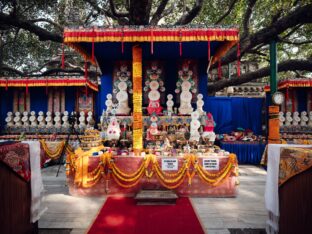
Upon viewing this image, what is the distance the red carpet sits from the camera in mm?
3574

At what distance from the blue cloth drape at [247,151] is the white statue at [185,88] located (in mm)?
2543

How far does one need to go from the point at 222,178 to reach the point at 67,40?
4.81 meters

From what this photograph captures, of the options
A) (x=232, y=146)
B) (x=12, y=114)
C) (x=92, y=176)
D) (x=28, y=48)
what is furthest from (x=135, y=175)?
(x=28, y=48)

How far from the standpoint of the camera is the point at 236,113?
10.9 metres

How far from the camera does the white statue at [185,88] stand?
24.7ft

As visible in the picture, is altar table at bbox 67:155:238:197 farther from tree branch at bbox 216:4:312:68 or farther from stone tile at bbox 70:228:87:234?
tree branch at bbox 216:4:312:68

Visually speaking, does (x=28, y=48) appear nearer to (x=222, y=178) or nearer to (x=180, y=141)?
(x=180, y=141)

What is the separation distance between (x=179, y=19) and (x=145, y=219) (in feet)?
27.8

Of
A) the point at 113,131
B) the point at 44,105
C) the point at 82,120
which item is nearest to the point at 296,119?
the point at 113,131

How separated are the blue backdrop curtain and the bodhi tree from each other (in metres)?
0.97

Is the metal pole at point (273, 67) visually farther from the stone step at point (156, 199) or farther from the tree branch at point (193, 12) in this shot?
the stone step at point (156, 199)

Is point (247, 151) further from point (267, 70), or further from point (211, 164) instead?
point (211, 164)

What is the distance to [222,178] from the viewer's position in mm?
5195

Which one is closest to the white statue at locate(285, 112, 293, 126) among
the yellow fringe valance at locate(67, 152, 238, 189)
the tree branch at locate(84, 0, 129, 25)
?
the yellow fringe valance at locate(67, 152, 238, 189)
